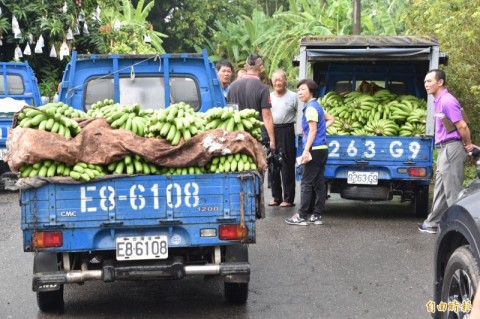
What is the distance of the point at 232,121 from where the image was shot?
24.4ft

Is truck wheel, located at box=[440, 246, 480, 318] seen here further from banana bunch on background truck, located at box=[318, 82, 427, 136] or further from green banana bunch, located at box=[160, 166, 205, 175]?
banana bunch on background truck, located at box=[318, 82, 427, 136]

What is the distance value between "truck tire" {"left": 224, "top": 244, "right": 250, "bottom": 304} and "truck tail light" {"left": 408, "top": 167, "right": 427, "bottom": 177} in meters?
5.30

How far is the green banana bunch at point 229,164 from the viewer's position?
7.07 metres

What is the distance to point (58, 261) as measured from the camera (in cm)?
702

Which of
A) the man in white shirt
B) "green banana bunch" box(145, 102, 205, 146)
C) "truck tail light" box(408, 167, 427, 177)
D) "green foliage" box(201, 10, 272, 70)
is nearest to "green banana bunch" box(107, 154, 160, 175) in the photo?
"green banana bunch" box(145, 102, 205, 146)

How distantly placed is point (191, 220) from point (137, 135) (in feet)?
2.89

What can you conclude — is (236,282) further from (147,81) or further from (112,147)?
(147,81)

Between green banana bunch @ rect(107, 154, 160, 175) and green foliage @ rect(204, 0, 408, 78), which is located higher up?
green foliage @ rect(204, 0, 408, 78)

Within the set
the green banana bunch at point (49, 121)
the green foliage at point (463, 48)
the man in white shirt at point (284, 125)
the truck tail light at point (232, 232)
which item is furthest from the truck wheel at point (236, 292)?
the green foliage at point (463, 48)

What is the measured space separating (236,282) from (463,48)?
9398 mm

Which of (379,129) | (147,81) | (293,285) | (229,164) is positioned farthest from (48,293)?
(379,129)

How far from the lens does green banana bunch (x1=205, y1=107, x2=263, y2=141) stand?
7.46 metres

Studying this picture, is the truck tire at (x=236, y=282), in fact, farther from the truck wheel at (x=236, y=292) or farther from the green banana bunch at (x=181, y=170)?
the green banana bunch at (x=181, y=170)

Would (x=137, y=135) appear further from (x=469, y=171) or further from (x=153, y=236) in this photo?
(x=469, y=171)
